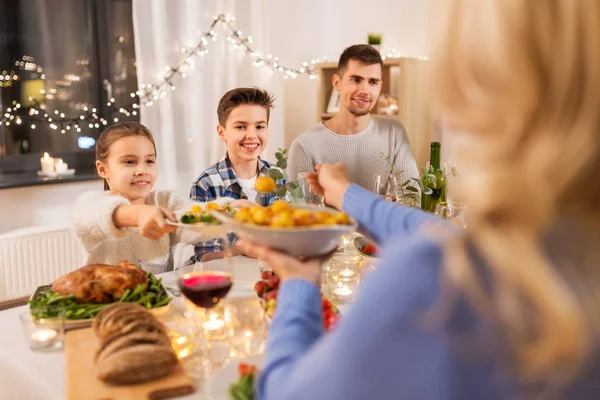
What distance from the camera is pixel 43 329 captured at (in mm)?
1252

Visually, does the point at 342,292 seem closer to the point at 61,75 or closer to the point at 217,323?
the point at 217,323

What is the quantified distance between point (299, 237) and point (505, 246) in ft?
1.96

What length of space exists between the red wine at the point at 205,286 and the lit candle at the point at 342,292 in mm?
366

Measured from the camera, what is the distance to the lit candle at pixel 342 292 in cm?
150

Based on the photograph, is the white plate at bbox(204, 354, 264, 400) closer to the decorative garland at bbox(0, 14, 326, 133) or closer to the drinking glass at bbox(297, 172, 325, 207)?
the drinking glass at bbox(297, 172, 325, 207)

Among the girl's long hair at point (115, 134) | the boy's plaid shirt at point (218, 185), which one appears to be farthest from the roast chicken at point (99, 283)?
the boy's plaid shirt at point (218, 185)

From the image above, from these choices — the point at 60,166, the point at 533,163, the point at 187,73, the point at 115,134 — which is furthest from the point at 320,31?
the point at 533,163

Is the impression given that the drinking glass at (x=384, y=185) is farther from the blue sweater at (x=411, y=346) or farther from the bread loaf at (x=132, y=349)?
the blue sweater at (x=411, y=346)

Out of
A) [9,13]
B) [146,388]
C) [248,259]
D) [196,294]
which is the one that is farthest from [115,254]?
[9,13]

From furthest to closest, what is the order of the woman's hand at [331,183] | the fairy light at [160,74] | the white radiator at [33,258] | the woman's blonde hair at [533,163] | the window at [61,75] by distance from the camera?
the fairy light at [160,74] < the window at [61,75] < the white radiator at [33,258] < the woman's hand at [331,183] < the woman's blonde hair at [533,163]

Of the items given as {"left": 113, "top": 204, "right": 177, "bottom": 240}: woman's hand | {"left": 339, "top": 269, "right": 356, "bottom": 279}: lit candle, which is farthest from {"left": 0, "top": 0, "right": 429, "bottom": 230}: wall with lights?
{"left": 339, "top": 269, "right": 356, "bottom": 279}: lit candle

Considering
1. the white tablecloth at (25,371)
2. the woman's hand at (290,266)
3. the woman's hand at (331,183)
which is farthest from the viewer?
the woman's hand at (331,183)

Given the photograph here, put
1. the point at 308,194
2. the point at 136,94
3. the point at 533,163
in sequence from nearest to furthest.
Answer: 1. the point at 533,163
2. the point at 308,194
3. the point at 136,94

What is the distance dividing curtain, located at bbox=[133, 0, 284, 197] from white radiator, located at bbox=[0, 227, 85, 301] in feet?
2.38
